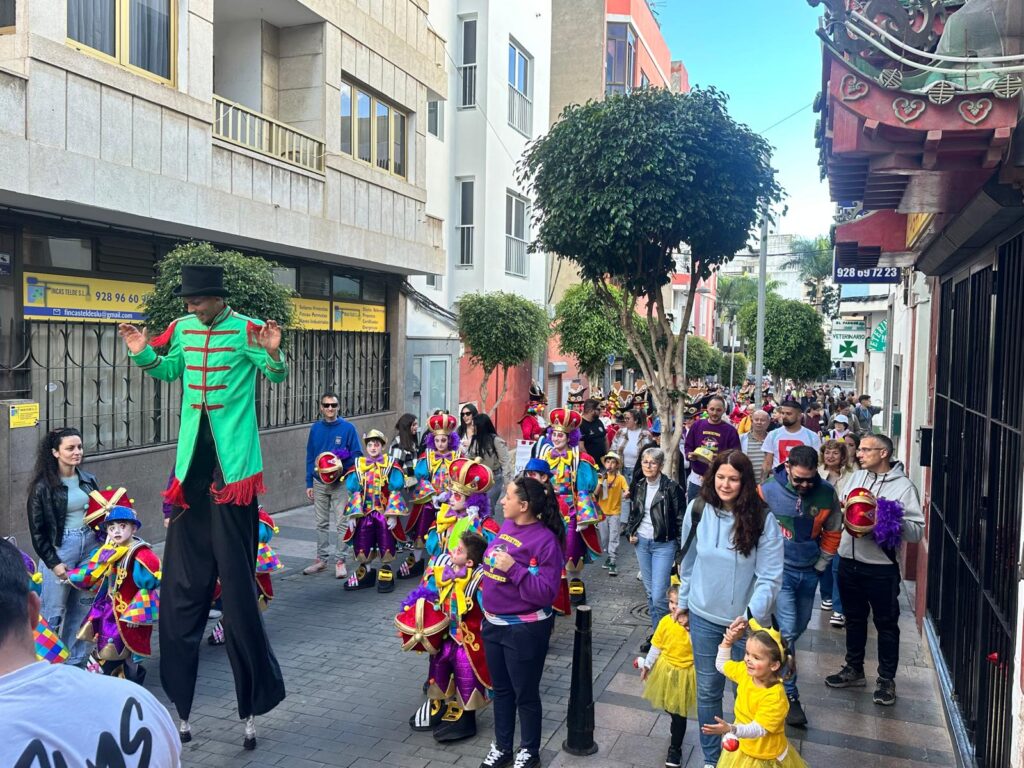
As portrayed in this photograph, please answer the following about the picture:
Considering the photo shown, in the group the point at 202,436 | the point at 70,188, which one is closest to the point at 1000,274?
the point at 202,436

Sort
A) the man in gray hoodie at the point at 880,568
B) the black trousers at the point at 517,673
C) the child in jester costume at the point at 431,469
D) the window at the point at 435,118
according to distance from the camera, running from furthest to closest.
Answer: the window at the point at 435,118
the child in jester costume at the point at 431,469
the man in gray hoodie at the point at 880,568
the black trousers at the point at 517,673

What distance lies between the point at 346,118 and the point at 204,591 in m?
10.6

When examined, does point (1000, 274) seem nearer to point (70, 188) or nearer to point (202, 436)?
point (202, 436)

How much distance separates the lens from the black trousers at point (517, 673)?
15.8 ft

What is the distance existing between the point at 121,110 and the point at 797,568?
8.23 metres

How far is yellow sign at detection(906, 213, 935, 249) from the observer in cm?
613

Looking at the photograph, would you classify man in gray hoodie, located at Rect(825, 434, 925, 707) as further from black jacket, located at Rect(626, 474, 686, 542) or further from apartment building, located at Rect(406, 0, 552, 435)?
apartment building, located at Rect(406, 0, 552, 435)

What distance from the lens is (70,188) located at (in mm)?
8680

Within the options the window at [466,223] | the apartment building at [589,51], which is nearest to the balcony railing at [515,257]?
the window at [466,223]

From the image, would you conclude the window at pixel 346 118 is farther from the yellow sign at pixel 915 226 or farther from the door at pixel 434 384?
the yellow sign at pixel 915 226

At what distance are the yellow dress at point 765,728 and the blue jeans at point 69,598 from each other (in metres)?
4.33

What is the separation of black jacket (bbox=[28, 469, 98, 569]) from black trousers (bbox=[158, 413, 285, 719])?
1.26 metres

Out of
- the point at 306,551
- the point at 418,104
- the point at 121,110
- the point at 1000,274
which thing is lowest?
the point at 306,551

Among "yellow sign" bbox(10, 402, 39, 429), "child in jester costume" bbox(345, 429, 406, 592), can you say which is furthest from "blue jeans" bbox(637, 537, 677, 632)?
"yellow sign" bbox(10, 402, 39, 429)
